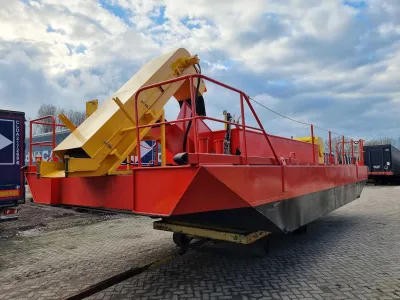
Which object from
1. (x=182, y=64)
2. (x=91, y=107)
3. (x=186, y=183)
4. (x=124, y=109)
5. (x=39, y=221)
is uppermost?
(x=182, y=64)

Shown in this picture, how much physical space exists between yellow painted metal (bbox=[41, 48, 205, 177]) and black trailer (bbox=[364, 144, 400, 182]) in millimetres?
20330

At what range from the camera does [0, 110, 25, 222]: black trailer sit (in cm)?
732

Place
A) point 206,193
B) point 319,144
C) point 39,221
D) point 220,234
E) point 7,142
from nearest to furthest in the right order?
1. point 206,193
2. point 220,234
3. point 7,142
4. point 319,144
5. point 39,221

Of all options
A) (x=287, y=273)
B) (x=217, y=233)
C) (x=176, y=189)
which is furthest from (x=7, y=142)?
(x=287, y=273)

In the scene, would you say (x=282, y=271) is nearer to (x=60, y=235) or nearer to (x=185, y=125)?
(x=185, y=125)

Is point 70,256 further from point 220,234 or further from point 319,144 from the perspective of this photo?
point 319,144

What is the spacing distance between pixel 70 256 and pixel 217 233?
10.2ft

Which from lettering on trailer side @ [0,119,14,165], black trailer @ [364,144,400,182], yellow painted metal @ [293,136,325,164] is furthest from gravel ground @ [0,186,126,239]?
black trailer @ [364,144,400,182]

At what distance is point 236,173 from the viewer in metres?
3.23

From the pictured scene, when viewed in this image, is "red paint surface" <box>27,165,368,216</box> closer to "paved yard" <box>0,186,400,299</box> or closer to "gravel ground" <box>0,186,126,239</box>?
"paved yard" <box>0,186,400,299</box>

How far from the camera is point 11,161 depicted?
7.45 metres

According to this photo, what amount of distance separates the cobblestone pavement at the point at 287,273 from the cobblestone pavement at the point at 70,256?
2.13 ft

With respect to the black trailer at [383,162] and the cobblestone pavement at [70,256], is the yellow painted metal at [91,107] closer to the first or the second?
the cobblestone pavement at [70,256]

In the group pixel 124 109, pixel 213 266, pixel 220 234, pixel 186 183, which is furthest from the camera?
pixel 213 266
